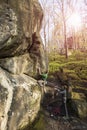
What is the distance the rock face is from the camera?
704 cm

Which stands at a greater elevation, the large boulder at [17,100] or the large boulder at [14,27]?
the large boulder at [14,27]

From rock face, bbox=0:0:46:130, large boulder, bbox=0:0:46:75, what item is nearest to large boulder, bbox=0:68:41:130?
rock face, bbox=0:0:46:130

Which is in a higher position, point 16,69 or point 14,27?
point 14,27

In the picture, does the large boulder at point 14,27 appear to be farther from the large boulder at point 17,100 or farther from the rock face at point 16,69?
the large boulder at point 17,100

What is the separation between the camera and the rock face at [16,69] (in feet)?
23.1

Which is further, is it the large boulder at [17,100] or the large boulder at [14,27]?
the large boulder at [17,100]

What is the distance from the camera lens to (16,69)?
26.7ft

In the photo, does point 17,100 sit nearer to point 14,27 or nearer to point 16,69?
point 16,69

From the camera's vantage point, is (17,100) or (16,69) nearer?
(17,100)

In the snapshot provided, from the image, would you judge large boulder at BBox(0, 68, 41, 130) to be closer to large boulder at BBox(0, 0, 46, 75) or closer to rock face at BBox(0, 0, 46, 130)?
rock face at BBox(0, 0, 46, 130)

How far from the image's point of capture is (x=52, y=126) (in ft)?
29.2

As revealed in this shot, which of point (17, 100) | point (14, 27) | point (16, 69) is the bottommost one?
point (17, 100)

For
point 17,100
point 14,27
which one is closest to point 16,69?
point 17,100

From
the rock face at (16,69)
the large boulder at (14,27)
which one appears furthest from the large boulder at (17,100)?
the large boulder at (14,27)
